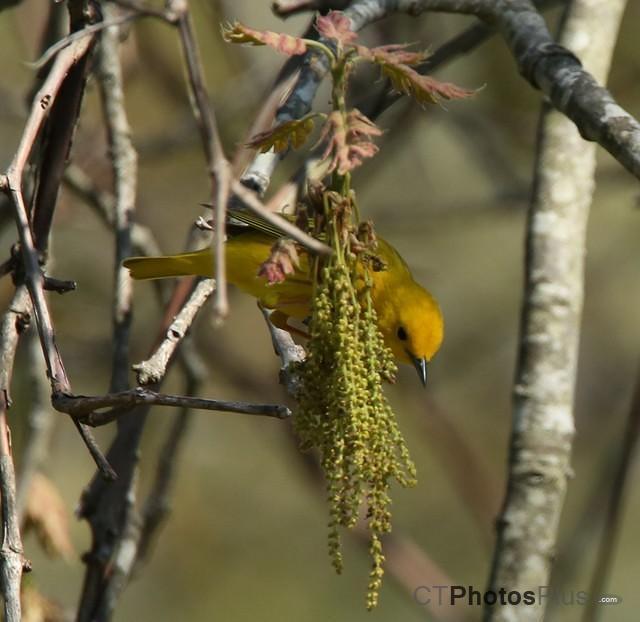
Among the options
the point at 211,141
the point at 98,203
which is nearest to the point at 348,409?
the point at 211,141

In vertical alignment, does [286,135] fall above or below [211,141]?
below

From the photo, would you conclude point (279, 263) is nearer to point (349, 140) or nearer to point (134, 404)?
point (349, 140)

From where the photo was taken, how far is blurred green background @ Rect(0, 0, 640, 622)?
5.47 m

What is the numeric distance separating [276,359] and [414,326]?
3.29 meters

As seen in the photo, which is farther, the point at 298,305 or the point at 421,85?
the point at 298,305

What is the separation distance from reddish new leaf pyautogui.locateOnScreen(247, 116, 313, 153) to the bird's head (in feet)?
4.63

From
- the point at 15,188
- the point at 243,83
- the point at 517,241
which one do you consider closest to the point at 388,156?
the point at 243,83

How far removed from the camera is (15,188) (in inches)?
80.1

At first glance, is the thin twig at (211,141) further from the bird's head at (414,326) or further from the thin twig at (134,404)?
the bird's head at (414,326)

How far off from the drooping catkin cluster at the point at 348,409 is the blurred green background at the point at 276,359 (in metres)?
3.13

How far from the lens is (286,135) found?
1915 mm

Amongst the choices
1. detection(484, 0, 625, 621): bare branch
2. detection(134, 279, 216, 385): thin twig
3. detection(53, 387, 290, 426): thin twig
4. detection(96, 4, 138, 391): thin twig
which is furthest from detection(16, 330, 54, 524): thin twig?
detection(53, 387, 290, 426): thin twig

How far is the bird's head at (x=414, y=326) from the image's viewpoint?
3.30 metres

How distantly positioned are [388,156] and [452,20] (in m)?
1.42
